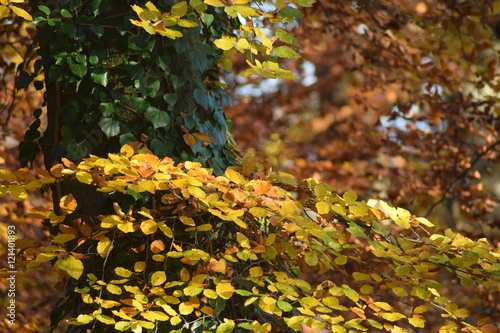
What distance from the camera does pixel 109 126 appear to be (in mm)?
2557

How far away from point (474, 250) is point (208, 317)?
1166 millimetres

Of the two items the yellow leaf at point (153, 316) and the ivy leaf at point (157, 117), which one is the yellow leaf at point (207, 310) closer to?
the yellow leaf at point (153, 316)

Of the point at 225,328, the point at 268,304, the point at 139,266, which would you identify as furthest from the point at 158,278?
the point at 268,304

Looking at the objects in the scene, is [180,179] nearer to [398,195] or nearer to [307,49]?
[398,195]

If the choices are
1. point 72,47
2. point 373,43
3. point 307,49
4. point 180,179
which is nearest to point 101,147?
point 72,47

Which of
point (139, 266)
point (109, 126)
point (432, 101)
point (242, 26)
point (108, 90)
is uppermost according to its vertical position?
point (242, 26)

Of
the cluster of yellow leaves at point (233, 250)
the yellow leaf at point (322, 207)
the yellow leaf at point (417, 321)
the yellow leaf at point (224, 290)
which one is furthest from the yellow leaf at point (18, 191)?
the yellow leaf at point (417, 321)

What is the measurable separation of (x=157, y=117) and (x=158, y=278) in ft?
2.39

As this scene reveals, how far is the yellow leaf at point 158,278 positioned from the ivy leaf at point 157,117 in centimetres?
67

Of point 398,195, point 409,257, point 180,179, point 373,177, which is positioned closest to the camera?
point 180,179

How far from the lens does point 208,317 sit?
8.18ft

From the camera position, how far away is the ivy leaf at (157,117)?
2.58m

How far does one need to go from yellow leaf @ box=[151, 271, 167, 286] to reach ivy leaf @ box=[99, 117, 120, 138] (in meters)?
0.66

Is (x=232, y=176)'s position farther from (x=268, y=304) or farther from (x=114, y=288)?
(x=114, y=288)
